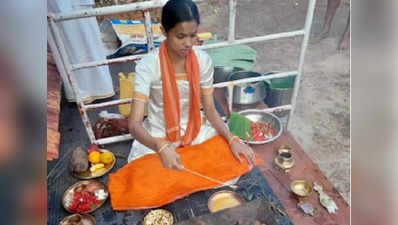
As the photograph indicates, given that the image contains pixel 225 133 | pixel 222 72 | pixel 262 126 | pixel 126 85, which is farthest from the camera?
pixel 222 72

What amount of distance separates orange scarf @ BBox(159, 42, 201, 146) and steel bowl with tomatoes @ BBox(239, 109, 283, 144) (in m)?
0.66

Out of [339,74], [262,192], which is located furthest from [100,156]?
[339,74]

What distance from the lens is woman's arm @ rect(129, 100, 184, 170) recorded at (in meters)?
1.61

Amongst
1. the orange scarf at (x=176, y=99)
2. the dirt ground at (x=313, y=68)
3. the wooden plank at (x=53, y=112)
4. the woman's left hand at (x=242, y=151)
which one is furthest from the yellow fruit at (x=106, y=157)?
the dirt ground at (x=313, y=68)

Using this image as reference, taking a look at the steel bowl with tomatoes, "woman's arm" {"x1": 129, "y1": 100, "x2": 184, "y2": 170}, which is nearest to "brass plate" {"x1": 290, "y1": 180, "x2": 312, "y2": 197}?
the steel bowl with tomatoes

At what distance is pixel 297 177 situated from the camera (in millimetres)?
2264

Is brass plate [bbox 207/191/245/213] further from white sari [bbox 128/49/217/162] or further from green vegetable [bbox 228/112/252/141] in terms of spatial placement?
green vegetable [bbox 228/112/252/141]

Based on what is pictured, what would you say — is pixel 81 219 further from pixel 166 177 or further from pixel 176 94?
pixel 176 94

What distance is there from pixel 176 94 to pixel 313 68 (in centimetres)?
280

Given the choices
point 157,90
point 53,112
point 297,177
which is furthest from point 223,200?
point 53,112

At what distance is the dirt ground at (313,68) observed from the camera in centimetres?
285

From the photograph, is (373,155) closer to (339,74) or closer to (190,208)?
(190,208)

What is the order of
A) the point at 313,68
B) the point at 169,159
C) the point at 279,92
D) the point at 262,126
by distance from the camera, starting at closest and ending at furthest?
the point at 169,159, the point at 262,126, the point at 279,92, the point at 313,68

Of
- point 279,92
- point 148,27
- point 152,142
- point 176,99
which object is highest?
point 148,27
